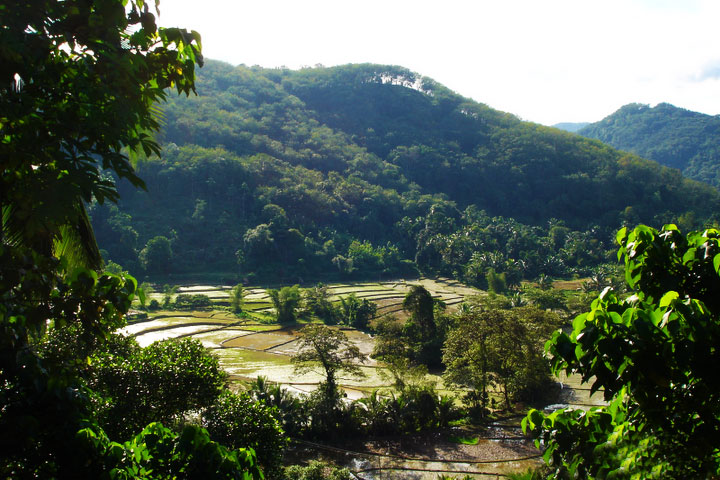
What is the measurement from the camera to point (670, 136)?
500ft

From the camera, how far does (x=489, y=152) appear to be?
375ft

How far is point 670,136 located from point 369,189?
12003cm

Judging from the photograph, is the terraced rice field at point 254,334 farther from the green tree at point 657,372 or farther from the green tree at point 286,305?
Result: the green tree at point 657,372

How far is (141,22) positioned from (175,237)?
2292 inches

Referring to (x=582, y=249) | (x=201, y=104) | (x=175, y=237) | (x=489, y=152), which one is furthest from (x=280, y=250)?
(x=489, y=152)

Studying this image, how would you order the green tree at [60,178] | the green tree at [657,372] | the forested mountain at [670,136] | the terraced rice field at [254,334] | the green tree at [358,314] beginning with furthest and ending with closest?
the forested mountain at [670,136]
the green tree at [358,314]
the terraced rice field at [254,334]
the green tree at [657,372]
the green tree at [60,178]

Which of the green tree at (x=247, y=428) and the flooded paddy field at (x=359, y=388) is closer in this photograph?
the green tree at (x=247, y=428)

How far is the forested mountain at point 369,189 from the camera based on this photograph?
59.3 meters

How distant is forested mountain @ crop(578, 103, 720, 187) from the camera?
438ft

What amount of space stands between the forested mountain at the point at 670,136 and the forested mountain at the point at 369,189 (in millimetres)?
45855

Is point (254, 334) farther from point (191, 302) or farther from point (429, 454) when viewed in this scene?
point (429, 454)

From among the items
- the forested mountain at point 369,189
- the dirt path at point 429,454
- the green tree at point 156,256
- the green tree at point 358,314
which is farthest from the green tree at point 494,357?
the green tree at point 156,256

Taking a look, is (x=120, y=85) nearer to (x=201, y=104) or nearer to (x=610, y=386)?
(x=610, y=386)

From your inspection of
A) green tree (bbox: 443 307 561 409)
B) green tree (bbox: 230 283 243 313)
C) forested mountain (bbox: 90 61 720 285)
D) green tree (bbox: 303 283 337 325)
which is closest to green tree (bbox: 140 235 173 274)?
forested mountain (bbox: 90 61 720 285)
